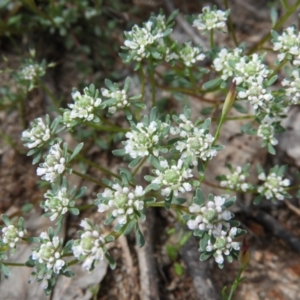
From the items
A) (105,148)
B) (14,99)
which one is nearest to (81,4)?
(14,99)

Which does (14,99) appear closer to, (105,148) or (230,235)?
(105,148)

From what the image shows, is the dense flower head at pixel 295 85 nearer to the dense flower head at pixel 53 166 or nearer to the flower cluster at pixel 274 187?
the flower cluster at pixel 274 187

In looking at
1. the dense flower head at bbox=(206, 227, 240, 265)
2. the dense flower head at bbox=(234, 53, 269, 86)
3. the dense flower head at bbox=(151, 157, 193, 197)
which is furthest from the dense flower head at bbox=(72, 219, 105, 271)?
the dense flower head at bbox=(234, 53, 269, 86)

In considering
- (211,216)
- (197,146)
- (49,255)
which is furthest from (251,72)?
(49,255)

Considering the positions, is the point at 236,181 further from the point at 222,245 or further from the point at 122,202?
the point at 122,202

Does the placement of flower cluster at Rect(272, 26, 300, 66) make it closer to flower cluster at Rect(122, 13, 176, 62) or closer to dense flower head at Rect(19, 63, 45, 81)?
flower cluster at Rect(122, 13, 176, 62)

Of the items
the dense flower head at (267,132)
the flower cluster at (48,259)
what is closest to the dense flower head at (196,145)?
the dense flower head at (267,132)
